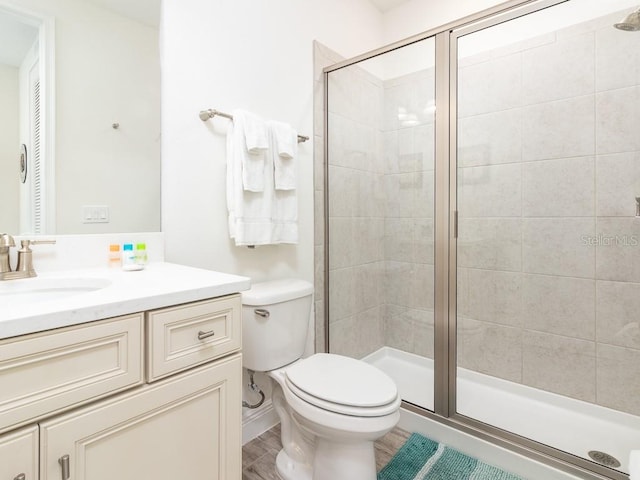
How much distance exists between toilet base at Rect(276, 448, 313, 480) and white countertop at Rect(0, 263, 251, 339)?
0.84 m

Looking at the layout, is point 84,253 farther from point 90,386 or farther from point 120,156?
point 90,386

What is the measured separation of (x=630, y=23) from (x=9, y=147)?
2.32m

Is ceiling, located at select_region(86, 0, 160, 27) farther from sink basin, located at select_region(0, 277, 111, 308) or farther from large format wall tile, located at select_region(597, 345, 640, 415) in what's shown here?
large format wall tile, located at select_region(597, 345, 640, 415)

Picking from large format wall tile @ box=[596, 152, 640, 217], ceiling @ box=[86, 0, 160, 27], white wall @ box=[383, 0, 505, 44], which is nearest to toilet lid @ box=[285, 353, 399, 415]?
large format wall tile @ box=[596, 152, 640, 217]

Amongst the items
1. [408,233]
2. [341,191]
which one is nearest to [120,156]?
[341,191]

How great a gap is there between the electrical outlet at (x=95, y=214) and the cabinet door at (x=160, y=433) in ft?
2.19

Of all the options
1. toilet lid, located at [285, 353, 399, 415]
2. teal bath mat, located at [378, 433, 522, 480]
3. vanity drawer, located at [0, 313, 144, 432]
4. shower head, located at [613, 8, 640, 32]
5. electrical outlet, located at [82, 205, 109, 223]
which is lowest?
teal bath mat, located at [378, 433, 522, 480]

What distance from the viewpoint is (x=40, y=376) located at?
0.61 meters

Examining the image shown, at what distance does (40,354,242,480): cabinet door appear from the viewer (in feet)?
2.12

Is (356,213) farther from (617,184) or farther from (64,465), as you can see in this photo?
(64,465)

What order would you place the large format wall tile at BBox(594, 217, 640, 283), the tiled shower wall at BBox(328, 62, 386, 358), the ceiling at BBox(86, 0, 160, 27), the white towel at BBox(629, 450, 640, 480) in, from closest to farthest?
the white towel at BBox(629, 450, 640, 480) → the ceiling at BBox(86, 0, 160, 27) → the large format wall tile at BBox(594, 217, 640, 283) → the tiled shower wall at BBox(328, 62, 386, 358)

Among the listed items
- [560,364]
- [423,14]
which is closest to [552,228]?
[560,364]

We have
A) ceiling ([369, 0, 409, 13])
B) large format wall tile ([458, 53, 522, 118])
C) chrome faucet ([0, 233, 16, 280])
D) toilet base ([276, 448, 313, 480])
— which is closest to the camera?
chrome faucet ([0, 233, 16, 280])

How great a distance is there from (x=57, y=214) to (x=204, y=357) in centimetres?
69
